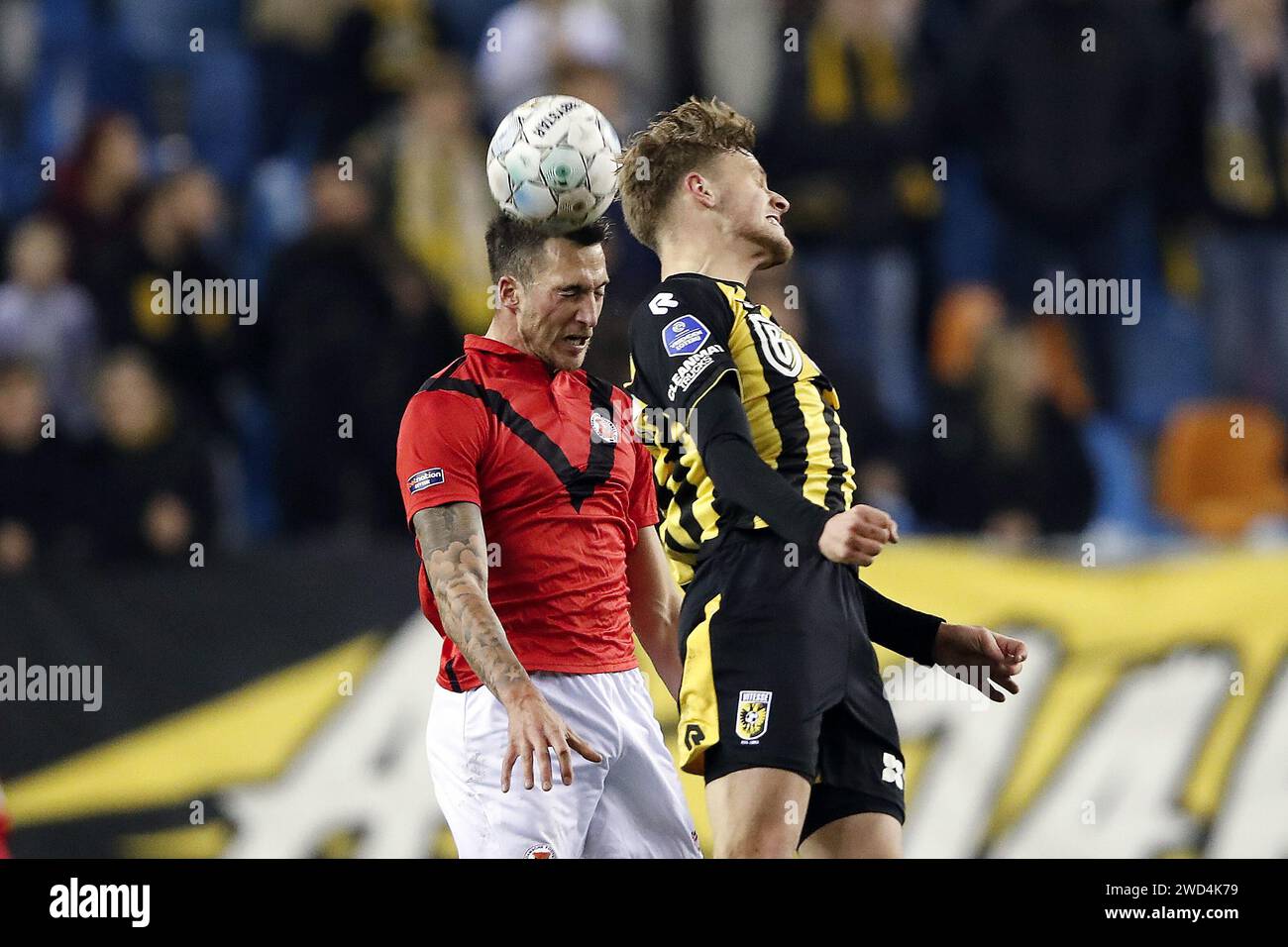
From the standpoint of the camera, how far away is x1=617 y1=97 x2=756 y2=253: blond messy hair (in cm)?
454

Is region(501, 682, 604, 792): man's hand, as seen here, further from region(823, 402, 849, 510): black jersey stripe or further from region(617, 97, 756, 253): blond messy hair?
region(617, 97, 756, 253): blond messy hair

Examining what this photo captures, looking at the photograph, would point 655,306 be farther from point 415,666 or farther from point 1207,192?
point 1207,192

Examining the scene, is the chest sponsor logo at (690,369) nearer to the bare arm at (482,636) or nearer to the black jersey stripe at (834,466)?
the black jersey stripe at (834,466)

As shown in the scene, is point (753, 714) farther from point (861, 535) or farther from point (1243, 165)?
point (1243, 165)

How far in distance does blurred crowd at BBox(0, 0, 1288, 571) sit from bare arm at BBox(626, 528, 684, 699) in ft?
7.66

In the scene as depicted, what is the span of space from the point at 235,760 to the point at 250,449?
152cm

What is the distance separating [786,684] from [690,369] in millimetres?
761

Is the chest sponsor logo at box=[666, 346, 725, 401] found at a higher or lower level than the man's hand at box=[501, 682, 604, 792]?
higher

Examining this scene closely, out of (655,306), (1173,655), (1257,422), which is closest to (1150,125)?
(1257,422)

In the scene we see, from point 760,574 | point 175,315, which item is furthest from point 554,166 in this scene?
point 175,315

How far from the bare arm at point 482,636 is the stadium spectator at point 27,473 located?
3127mm

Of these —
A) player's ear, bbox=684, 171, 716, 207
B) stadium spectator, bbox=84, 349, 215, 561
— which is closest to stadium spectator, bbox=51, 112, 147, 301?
stadium spectator, bbox=84, 349, 215, 561

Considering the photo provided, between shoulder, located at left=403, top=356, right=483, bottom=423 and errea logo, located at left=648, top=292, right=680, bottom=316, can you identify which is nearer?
errea logo, located at left=648, top=292, right=680, bottom=316

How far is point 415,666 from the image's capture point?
6.73m
